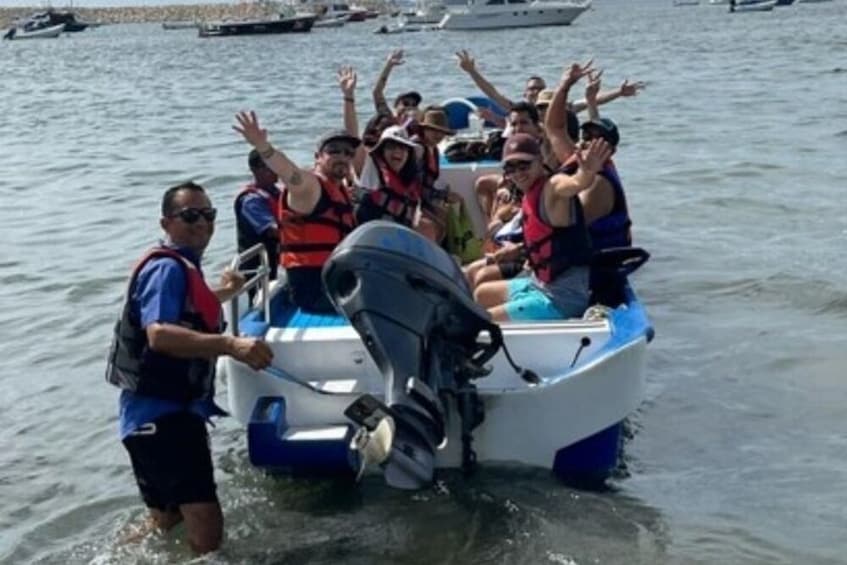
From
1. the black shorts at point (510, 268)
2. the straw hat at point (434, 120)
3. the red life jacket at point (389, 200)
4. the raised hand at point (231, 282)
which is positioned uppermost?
the raised hand at point (231, 282)

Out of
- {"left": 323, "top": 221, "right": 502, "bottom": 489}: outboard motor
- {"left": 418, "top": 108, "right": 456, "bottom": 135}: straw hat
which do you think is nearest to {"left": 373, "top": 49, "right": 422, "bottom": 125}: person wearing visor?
{"left": 418, "top": 108, "right": 456, "bottom": 135}: straw hat

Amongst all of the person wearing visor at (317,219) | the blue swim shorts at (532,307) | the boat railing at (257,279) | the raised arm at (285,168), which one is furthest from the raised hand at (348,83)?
the blue swim shorts at (532,307)

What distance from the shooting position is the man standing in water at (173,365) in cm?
473

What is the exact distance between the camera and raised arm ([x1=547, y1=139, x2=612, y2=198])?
5.55m

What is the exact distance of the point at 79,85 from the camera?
122ft

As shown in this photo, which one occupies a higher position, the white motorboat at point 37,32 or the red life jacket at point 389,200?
the red life jacket at point 389,200

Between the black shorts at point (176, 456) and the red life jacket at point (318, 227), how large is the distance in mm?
1788

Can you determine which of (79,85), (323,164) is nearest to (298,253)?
(323,164)

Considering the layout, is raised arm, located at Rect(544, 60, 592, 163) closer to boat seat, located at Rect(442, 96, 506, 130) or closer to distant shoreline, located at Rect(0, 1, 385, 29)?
boat seat, located at Rect(442, 96, 506, 130)

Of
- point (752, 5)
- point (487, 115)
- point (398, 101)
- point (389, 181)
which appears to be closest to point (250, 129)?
point (389, 181)

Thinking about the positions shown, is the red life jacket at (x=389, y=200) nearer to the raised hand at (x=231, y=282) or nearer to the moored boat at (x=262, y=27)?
the raised hand at (x=231, y=282)

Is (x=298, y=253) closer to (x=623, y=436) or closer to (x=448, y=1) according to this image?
(x=623, y=436)

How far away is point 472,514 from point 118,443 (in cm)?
254

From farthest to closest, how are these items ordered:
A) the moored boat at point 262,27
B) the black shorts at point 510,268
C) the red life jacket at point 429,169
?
the moored boat at point 262,27 < the red life jacket at point 429,169 < the black shorts at point 510,268
